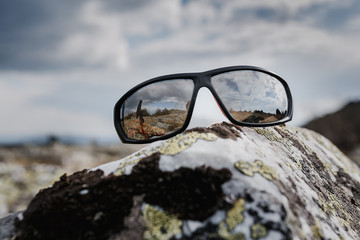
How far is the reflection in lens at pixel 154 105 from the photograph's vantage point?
8.52ft

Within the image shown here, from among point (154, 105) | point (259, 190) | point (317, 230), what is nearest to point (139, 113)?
point (154, 105)

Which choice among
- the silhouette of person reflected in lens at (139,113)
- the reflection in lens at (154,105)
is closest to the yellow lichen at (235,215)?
the reflection in lens at (154,105)

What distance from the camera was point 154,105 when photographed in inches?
105

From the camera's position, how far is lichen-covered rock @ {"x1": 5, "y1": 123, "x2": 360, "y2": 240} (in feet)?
4.95

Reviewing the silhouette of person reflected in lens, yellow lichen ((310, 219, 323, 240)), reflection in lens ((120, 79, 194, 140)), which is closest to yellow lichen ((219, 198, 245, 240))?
yellow lichen ((310, 219, 323, 240))

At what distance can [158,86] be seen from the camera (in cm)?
267

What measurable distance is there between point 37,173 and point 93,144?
8069 millimetres

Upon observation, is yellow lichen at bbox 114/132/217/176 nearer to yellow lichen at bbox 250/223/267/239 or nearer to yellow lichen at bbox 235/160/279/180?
yellow lichen at bbox 235/160/279/180

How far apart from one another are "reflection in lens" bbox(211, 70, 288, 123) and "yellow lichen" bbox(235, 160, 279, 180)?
0.83 m

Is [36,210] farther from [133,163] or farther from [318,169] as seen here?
[318,169]

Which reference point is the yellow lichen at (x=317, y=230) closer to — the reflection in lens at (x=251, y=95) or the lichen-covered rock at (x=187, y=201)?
the lichen-covered rock at (x=187, y=201)

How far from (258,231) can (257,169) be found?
342 millimetres

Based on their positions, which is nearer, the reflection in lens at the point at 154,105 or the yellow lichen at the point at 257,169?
the yellow lichen at the point at 257,169

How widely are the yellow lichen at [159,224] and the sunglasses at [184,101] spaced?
970 mm
